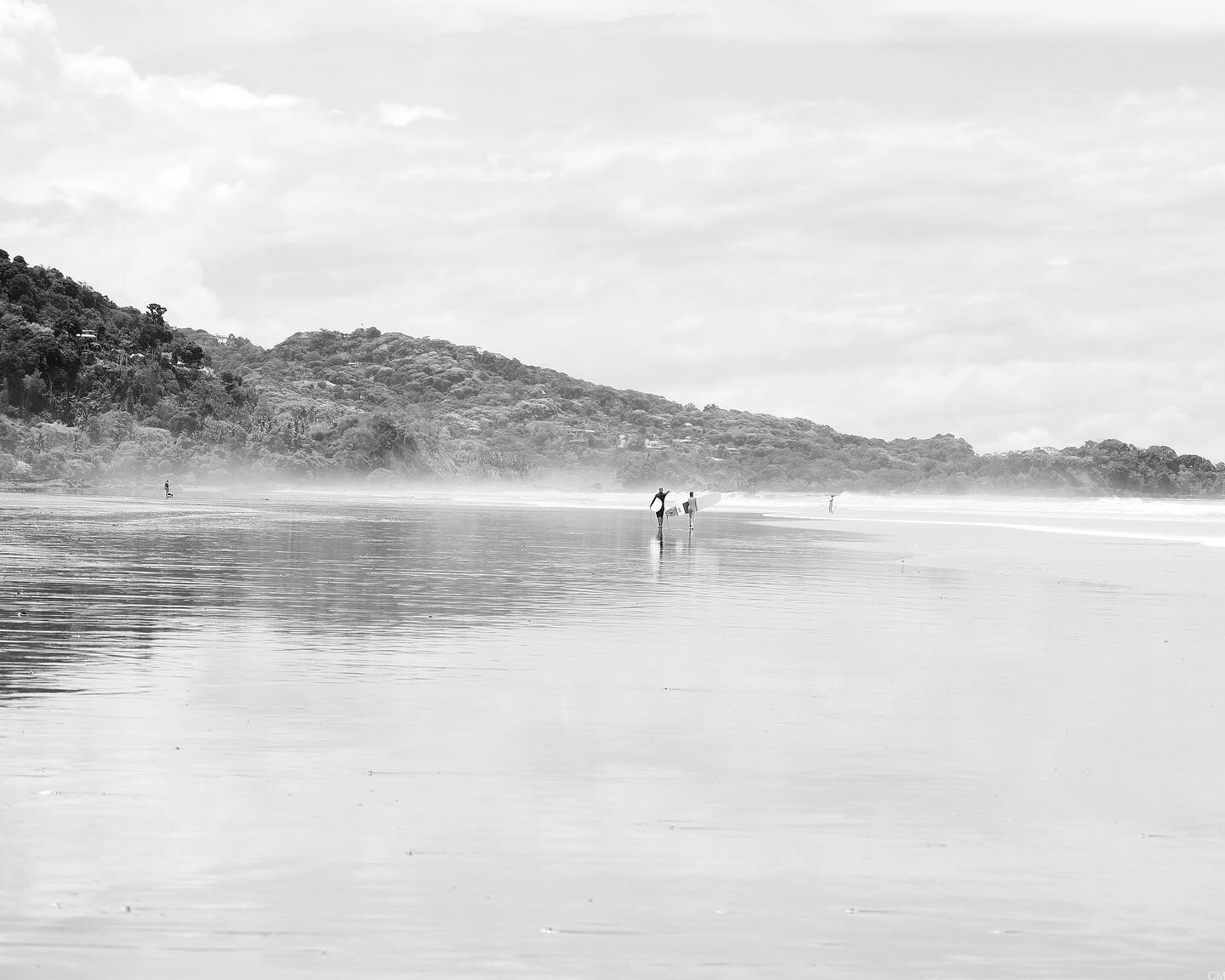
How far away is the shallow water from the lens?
22.1 ft

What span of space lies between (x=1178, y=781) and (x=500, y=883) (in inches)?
213

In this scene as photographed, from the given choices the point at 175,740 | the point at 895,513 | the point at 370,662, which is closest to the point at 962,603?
the point at 370,662

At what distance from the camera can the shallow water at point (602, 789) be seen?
674 cm

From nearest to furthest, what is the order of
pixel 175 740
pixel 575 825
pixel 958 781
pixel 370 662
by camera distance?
pixel 575 825, pixel 958 781, pixel 175 740, pixel 370 662

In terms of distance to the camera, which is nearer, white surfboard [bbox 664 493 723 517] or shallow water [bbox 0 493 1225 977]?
shallow water [bbox 0 493 1225 977]

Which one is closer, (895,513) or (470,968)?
(470,968)

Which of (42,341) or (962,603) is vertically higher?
(42,341)

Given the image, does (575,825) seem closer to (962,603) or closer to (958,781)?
(958,781)

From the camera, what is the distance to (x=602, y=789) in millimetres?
9773

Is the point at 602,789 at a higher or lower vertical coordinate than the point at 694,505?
lower

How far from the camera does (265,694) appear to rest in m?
13.4

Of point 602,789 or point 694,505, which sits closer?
point 602,789

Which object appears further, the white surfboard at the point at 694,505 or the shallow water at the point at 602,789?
the white surfboard at the point at 694,505

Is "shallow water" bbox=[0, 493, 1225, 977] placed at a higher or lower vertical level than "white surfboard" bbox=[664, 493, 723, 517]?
lower
